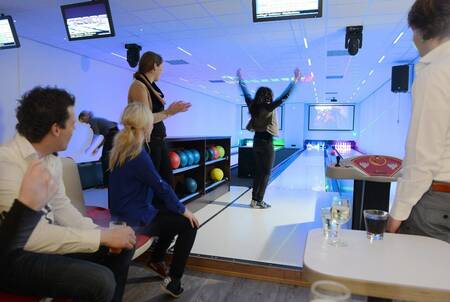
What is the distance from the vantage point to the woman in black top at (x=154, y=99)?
2.31 meters

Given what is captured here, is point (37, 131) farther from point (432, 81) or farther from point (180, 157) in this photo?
point (180, 157)

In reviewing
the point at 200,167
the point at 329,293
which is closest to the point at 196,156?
the point at 200,167

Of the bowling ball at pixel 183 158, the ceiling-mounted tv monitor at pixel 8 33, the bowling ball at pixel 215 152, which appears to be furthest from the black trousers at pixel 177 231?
the ceiling-mounted tv monitor at pixel 8 33

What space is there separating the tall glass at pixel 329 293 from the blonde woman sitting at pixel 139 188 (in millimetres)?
1287

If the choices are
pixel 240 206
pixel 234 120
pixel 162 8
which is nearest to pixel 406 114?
pixel 240 206

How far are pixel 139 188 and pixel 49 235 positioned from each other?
0.72 meters

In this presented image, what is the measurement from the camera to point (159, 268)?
218 centimetres

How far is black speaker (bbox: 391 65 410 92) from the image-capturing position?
6.46m

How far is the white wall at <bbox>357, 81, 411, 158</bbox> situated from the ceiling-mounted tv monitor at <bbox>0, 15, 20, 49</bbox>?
21.2ft

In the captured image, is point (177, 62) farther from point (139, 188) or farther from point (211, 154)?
point (139, 188)

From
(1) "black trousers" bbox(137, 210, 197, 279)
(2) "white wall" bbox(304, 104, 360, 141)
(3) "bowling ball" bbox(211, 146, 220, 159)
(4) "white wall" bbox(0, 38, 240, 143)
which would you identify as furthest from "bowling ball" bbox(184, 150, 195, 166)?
(2) "white wall" bbox(304, 104, 360, 141)

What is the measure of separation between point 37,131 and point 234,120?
18.1 metres

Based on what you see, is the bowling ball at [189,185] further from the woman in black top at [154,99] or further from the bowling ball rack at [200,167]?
the woman in black top at [154,99]

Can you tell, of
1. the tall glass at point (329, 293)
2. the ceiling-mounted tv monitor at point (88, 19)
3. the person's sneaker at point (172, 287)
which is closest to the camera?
the tall glass at point (329, 293)
